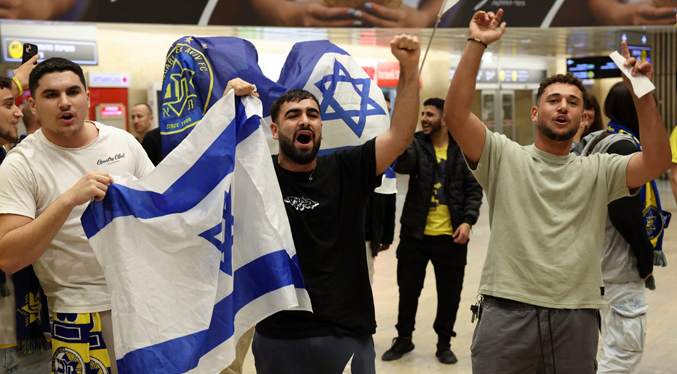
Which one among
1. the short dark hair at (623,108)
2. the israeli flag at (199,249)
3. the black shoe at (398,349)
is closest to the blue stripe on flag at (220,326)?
the israeli flag at (199,249)

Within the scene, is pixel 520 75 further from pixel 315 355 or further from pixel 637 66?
pixel 315 355

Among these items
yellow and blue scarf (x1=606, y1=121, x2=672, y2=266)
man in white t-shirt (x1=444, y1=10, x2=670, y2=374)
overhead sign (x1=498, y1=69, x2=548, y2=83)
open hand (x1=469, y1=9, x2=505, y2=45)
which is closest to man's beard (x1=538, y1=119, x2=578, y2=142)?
man in white t-shirt (x1=444, y1=10, x2=670, y2=374)

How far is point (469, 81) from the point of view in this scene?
8.31ft

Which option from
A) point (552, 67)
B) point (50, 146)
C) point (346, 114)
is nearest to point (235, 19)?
point (346, 114)

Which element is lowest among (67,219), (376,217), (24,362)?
(24,362)

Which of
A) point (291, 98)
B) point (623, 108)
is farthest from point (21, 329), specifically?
point (623, 108)

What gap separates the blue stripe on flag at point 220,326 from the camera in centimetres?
228

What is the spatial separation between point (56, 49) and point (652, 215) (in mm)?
9345

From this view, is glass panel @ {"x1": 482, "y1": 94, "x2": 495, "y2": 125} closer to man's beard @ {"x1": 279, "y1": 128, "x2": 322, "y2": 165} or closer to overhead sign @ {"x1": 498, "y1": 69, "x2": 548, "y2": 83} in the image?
overhead sign @ {"x1": 498, "y1": 69, "x2": 548, "y2": 83}

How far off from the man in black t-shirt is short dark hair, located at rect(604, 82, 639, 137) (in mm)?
1742

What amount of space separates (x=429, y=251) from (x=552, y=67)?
682 inches

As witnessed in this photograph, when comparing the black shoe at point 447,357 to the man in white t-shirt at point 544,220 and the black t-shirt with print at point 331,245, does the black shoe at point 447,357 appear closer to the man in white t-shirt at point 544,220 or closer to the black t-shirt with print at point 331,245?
the man in white t-shirt at point 544,220

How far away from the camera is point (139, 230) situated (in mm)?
2393

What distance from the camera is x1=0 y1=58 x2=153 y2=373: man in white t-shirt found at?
7.98ft
